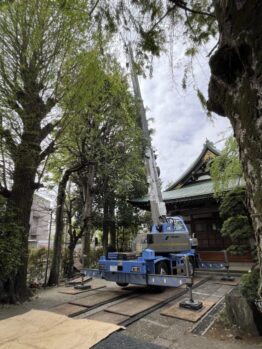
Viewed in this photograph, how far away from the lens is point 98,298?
6.36 metres

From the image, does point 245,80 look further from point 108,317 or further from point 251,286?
point 108,317

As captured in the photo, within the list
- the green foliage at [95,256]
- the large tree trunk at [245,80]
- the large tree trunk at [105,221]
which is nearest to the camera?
the large tree trunk at [245,80]

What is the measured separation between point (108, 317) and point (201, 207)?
820 centimetres

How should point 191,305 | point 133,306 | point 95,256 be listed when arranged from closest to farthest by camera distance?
point 191,305
point 133,306
point 95,256

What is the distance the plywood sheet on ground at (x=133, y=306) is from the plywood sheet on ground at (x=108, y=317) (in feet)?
0.52

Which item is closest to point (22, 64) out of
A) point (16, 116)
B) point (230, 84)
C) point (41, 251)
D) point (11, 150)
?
point (16, 116)

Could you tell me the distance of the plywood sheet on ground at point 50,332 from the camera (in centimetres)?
325

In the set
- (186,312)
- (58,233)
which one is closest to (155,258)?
(186,312)

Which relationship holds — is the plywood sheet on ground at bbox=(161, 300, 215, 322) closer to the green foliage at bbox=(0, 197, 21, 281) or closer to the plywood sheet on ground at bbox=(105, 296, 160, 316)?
the plywood sheet on ground at bbox=(105, 296, 160, 316)

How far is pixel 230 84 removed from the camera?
56.7 inches

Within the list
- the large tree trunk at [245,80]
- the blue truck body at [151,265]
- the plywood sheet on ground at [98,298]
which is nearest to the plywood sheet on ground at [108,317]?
the plywood sheet on ground at [98,298]

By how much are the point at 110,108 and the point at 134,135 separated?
1468 mm

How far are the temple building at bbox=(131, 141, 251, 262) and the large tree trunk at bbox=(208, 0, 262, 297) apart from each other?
9.07 metres

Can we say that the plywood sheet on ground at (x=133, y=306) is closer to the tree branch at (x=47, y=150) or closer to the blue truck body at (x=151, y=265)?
the blue truck body at (x=151, y=265)
